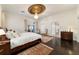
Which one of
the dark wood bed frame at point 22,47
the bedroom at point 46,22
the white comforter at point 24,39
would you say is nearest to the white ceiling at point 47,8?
the bedroom at point 46,22

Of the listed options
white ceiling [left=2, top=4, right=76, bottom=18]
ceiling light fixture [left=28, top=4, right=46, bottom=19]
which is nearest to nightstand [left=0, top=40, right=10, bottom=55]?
white ceiling [left=2, top=4, right=76, bottom=18]

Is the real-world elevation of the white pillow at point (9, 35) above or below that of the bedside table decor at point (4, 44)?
above

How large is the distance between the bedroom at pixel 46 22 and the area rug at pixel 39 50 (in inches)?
0.8

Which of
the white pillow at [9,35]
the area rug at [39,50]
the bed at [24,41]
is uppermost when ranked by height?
the white pillow at [9,35]

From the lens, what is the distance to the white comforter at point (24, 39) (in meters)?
1.95

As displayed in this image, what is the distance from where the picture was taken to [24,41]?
2061 mm

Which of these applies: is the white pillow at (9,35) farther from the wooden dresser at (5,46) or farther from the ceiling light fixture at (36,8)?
the ceiling light fixture at (36,8)

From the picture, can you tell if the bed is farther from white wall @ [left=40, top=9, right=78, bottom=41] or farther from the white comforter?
white wall @ [left=40, top=9, right=78, bottom=41]

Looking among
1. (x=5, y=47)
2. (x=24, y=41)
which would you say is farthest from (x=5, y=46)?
(x=24, y=41)

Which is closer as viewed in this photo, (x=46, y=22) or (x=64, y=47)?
(x=64, y=47)

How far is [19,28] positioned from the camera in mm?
2098

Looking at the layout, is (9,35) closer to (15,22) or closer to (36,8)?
(15,22)

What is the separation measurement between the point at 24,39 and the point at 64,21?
0.87 meters
